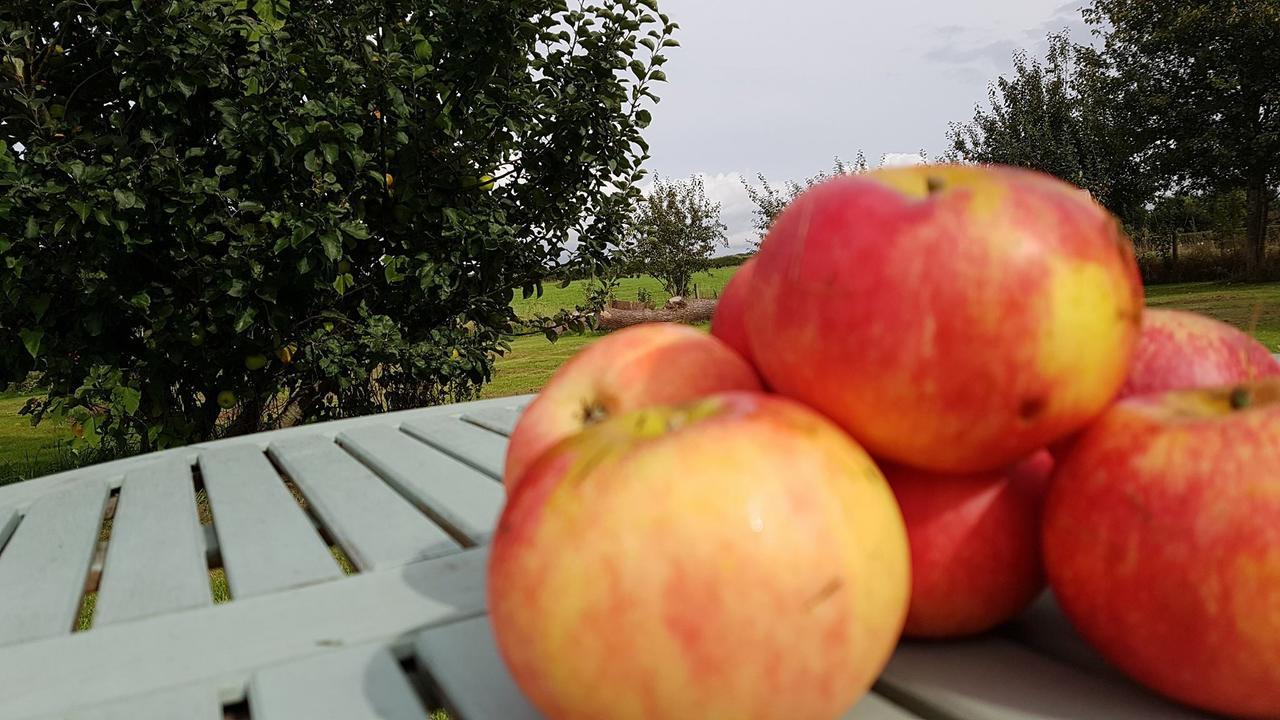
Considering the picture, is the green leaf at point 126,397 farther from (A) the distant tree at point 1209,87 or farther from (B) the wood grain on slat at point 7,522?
(A) the distant tree at point 1209,87

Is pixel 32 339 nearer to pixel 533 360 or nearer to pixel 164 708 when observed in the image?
pixel 164 708

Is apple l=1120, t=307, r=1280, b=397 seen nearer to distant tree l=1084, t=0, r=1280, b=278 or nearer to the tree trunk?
distant tree l=1084, t=0, r=1280, b=278

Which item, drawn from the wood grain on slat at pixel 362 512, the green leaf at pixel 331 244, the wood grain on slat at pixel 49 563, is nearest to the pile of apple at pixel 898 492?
the wood grain on slat at pixel 362 512

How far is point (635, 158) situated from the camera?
4238 millimetres

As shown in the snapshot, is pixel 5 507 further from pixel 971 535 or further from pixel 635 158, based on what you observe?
pixel 635 158

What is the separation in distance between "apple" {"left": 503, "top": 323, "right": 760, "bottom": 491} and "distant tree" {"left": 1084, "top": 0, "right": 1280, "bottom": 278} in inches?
835

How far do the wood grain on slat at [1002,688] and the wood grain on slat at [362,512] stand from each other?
728 mm

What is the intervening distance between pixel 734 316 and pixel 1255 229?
2250 centimetres

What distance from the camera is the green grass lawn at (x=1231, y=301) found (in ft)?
34.8

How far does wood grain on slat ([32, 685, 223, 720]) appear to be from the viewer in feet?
2.92

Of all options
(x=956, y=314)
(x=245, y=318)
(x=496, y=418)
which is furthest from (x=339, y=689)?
(x=245, y=318)

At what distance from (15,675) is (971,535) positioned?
1066mm

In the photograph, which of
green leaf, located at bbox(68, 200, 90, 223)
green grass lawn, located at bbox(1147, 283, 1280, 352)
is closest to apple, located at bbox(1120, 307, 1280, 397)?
green leaf, located at bbox(68, 200, 90, 223)

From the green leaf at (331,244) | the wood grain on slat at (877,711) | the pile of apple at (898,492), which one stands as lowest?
the wood grain on slat at (877,711)
